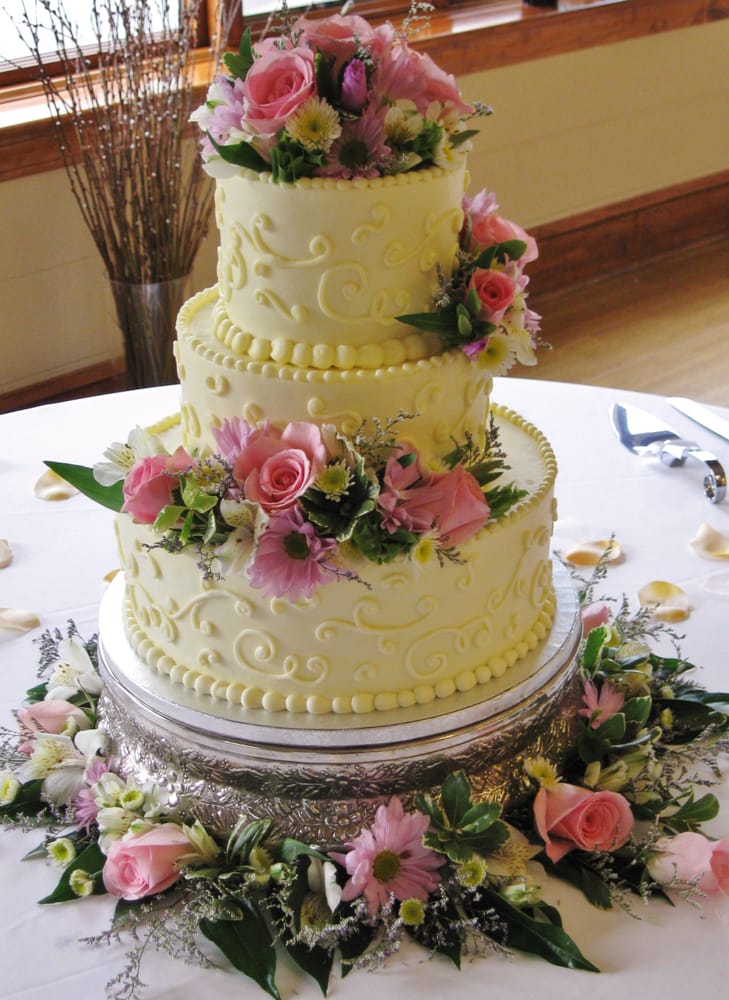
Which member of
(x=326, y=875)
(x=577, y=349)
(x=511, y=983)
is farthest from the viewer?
(x=577, y=349)

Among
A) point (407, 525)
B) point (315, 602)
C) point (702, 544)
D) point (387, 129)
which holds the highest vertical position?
point (387, 129)

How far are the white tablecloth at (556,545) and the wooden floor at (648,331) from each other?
1911mm

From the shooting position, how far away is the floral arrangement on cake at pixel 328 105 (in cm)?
147

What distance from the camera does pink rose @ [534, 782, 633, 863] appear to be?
167 centimetres

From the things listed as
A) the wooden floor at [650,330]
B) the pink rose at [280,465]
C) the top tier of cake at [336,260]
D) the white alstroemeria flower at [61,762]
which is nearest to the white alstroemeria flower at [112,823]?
the white alstroemeria flower at [61,762]

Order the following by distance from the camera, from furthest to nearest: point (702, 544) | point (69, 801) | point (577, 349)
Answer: point (577, 349), point (702, 544), point (69, 801)

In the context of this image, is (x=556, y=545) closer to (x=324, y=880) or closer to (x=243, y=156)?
(x=324, y=880)

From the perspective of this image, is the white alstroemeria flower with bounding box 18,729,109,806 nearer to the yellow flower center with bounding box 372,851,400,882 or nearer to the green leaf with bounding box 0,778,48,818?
the green leaf with bounding box 0,778,48,818

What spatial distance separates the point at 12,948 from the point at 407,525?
71cm

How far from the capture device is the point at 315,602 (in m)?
1.59

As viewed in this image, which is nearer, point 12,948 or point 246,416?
point 12,948

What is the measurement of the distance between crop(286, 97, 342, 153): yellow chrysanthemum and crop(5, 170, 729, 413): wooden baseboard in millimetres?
4284

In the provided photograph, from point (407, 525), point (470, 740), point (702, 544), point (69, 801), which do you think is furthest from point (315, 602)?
point (702, 544)

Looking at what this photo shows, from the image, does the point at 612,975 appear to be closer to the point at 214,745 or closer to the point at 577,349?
the point at 214,745
